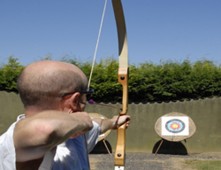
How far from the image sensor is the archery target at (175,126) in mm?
8078

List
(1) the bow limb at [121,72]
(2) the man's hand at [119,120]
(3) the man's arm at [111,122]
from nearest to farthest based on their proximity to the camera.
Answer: (3) the man's arm at [111,122] < (2) the man's hand at [119,120] < (1) the bow limb at [121,72]

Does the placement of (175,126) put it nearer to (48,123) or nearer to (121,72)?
(121,72)

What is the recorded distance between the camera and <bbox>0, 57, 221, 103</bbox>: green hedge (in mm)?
8375

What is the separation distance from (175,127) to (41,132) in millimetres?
7535

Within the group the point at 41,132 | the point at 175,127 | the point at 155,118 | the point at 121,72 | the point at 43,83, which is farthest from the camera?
the point at 155,118

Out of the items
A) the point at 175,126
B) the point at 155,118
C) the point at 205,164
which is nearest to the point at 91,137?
the point at 205,164

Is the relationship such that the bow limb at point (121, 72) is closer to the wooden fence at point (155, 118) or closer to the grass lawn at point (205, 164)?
the grass lawn at point (205, 164)

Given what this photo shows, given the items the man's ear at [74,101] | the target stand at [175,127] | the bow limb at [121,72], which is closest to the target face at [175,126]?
the target stand at [175,127]

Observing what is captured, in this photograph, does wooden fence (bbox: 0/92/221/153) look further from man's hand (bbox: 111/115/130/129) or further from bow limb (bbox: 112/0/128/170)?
man's hand (bbox: 111/115/130/129)

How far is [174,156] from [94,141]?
639 centimetres

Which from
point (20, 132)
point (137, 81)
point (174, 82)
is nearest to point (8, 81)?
point (137, 81)

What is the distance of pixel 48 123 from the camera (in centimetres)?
77

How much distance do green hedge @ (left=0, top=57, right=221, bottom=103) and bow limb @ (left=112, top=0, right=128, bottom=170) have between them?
598cm

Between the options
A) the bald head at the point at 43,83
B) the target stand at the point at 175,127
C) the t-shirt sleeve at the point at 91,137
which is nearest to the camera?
the bald head at the point at 43,83
